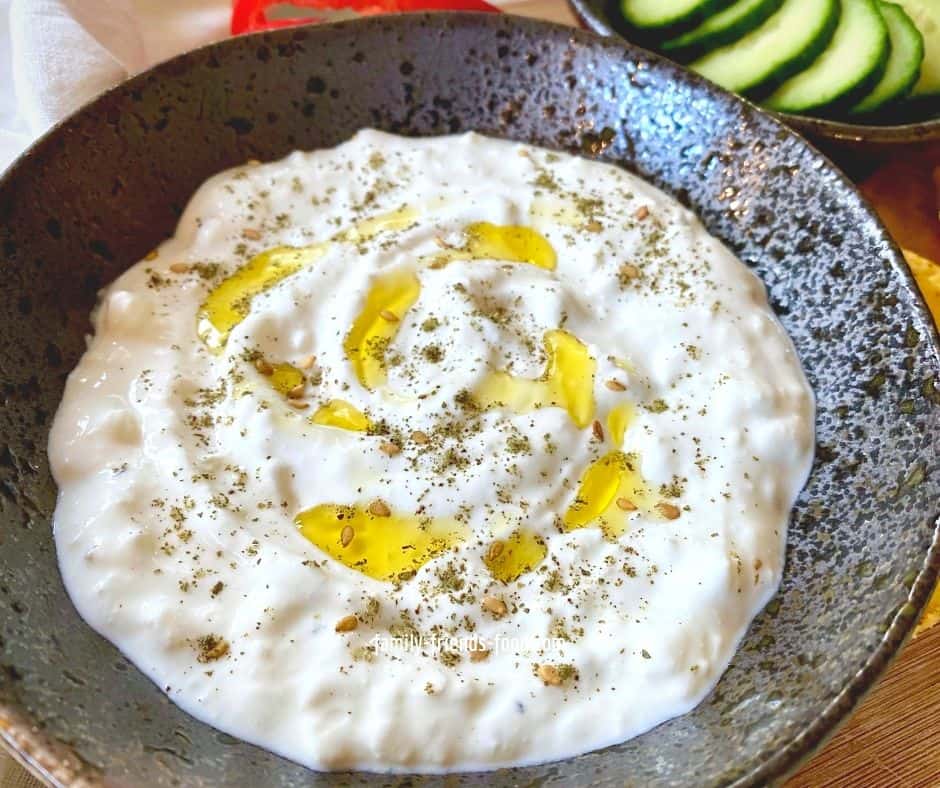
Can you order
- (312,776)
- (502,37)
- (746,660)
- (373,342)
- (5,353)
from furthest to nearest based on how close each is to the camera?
(502,37)
(373,342)
(5,353)
(746,660)
(312,776)

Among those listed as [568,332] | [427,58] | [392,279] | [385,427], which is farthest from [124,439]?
[427,58]

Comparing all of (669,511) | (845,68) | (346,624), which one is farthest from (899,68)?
(346,624)

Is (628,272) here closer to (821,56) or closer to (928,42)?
(821,56)

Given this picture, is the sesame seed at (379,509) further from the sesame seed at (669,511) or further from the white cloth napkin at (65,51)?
the white cloth napkin at (65,51)

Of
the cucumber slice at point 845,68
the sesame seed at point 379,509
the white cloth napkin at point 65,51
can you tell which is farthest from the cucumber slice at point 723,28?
the sesame seed at point 379,509

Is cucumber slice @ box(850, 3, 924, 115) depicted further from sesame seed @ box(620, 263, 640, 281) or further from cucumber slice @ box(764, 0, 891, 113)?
sesame seed @ box(620, 263, 640, 281)

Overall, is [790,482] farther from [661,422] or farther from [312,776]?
[312,776]

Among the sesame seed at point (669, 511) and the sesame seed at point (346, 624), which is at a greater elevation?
the sesame seed at point (669, 511)
